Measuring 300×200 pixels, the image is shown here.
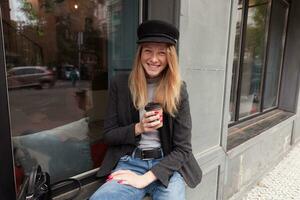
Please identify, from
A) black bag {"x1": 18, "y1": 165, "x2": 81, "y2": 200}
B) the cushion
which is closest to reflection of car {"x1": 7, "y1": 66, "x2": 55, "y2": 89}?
the cushion

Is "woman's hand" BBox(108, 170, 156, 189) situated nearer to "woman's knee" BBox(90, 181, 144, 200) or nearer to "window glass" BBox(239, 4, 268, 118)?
"woman's knee" BBox(90, 181, 144, 200)

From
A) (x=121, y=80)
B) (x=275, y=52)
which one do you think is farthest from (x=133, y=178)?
(x=275, y=52)

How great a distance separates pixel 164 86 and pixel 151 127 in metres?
0.29

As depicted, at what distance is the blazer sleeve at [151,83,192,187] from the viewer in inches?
66.7

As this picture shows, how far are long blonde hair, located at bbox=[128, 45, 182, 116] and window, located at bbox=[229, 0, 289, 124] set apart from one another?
239cm

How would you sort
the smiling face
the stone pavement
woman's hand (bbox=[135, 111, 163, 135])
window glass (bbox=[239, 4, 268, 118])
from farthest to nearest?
window glass (bbox=[239, 4, 268, 118]) < the stone pavement < the smiling face < woman's hand (bbox=[135, 111, 163, 135])

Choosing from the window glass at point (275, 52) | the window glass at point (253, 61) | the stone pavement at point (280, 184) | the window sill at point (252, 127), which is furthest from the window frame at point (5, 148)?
the window glass at point (275, 52)

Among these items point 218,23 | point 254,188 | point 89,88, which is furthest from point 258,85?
point 89,88

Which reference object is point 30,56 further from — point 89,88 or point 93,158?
point 93,158

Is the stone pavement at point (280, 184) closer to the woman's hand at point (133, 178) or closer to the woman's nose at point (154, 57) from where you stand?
the woman's hand at point (133, 178)

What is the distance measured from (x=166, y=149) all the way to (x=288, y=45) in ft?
16.4

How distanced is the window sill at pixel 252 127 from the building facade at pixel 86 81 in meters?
0.05

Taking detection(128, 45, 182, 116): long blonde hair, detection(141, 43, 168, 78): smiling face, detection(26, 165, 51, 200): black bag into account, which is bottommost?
detection(26, 165, 51, 200): black bag

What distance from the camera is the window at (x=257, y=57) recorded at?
3.95 meters
